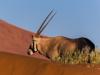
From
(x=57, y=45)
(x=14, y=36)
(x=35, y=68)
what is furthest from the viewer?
(x=14, y=36)

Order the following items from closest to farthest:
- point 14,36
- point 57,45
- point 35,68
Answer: point 35,68 → point 57,45 → point 14,36

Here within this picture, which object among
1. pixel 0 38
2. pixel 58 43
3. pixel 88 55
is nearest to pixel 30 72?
pixel 88 55

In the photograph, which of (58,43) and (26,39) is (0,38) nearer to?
(26,39)

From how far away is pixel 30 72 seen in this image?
20.9ft

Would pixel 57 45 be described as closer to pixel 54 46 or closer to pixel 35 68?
pixel 54 46

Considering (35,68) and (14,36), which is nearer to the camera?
(35,68)

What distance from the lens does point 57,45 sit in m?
16.7

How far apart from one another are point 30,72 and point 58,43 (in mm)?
10315

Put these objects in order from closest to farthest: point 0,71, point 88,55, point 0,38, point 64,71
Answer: point 64,71 → point 0,71 → point 88,55 → point 0,38

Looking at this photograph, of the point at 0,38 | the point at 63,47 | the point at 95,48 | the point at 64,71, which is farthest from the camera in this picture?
the point at 0,38

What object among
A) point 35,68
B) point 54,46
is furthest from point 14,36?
point 35,68

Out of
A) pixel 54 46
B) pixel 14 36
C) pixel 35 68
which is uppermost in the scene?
pixel 35 68

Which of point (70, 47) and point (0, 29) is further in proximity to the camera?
point (0, 29)

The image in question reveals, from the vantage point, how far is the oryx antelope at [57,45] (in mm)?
15258
